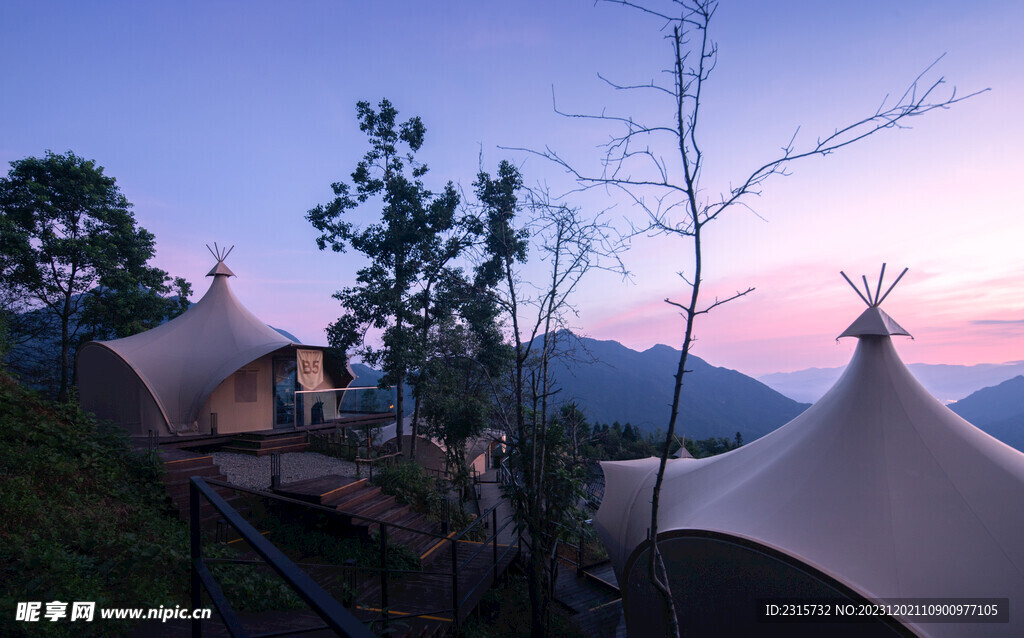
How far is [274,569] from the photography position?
105 centimetres

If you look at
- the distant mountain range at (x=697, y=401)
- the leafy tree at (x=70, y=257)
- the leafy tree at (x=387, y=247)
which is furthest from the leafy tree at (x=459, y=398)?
the distant mountain range at (x=697, y=401)

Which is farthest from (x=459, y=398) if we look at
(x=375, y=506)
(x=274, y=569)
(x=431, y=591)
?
(x=274, y=569)

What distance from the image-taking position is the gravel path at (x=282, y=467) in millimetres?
10242

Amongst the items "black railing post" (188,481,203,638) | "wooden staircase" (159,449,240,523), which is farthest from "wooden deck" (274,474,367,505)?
"black railing post" (188,481,203,638)

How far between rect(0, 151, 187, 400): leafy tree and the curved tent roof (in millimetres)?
3676

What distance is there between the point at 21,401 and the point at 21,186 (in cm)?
1344

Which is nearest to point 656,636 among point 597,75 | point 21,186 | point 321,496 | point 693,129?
point 321,496

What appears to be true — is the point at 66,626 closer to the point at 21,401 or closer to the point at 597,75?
the point at 597,75

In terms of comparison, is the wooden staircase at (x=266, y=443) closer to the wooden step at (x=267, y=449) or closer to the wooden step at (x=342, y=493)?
the wooden step at (x=267, y=449)

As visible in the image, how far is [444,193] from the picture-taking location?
15508 millimetres

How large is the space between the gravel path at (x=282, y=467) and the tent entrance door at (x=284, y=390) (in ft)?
6.97

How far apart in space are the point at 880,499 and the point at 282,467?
483 inches

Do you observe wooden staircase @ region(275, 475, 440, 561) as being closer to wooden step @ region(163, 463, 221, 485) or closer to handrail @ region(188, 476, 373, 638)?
wooden step @ region(163, 463, 221, 485)

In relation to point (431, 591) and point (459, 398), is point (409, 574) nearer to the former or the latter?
point (431, 591)
